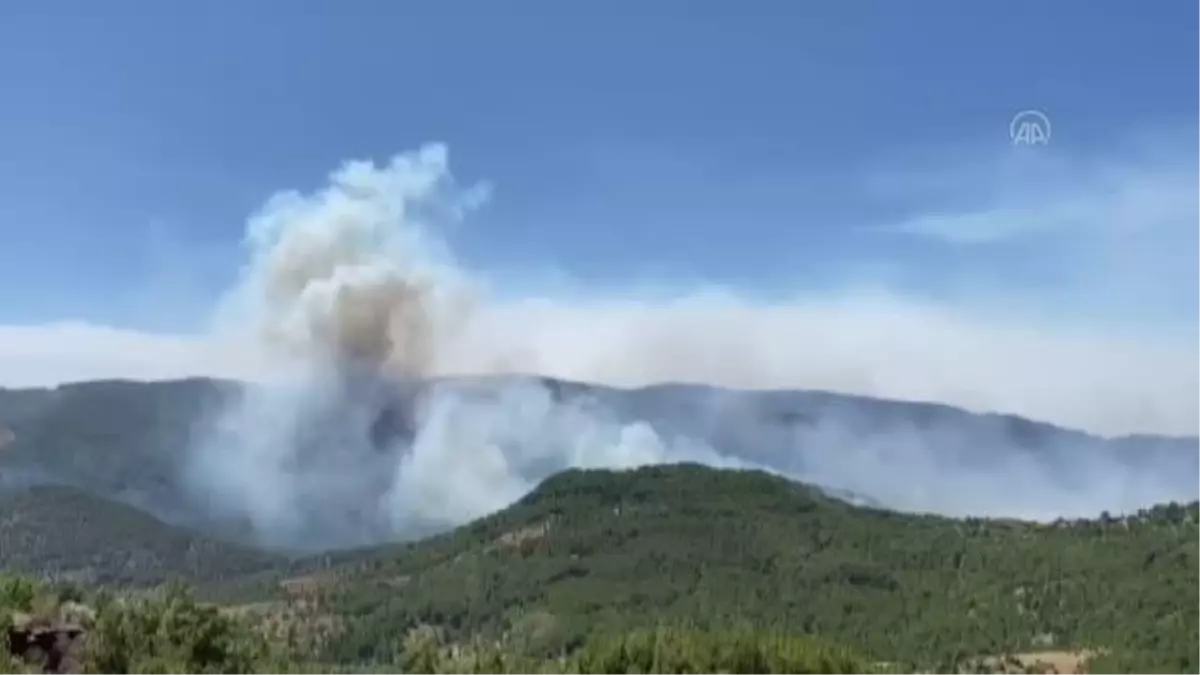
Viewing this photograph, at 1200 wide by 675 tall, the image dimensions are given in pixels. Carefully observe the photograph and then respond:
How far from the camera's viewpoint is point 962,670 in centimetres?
19575

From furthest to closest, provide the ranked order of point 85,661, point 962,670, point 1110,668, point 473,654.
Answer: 1. point 962,670
2. point 1110,668
3. point 473,654
4. point 85,661

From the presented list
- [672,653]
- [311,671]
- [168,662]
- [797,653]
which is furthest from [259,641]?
[797,653]

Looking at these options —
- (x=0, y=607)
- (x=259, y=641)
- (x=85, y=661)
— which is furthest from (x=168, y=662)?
(x=259, y=641)

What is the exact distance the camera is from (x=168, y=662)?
1748 inches

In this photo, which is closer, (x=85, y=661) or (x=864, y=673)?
(x=85, y=661)

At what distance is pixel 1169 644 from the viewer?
645 ft

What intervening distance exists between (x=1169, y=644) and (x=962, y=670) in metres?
30.1

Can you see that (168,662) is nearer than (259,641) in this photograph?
Yes

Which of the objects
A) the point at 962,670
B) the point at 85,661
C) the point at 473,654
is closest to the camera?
the point at 85,661

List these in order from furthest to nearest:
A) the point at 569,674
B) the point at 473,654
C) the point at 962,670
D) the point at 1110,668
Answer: the point at 962,670 < the point at 1110,668 < the point at 473,654 < the point at 569,674

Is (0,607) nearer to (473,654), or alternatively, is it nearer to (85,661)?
(85,661)

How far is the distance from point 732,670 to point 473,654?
36.5 ft

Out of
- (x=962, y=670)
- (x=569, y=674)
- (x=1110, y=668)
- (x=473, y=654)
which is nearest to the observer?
(x=569, y=674)

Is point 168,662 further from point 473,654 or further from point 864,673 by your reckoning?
point 864,673
